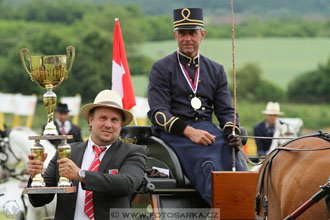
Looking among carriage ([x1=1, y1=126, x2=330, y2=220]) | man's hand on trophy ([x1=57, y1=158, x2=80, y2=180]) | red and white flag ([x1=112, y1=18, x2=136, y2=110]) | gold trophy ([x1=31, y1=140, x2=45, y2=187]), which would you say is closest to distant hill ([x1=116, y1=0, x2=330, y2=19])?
red and white flag ([x1=112, y1=18, x2=136, y2=110])

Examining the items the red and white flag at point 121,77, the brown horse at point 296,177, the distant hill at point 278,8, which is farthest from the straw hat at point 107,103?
the distant hill at point 278,8

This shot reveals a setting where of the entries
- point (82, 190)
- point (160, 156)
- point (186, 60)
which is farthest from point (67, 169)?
point (186, 60)

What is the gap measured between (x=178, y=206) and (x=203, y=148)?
0.51 metres

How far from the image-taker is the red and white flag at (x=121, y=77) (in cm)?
725

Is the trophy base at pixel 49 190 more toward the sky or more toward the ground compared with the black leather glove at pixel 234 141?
more toward the ground

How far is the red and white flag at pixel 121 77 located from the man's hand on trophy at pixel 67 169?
3.27 m

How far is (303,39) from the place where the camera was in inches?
2525

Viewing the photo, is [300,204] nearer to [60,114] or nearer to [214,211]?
[214,211]

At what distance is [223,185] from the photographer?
538 centimetres

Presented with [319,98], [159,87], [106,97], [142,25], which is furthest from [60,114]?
[142,25]

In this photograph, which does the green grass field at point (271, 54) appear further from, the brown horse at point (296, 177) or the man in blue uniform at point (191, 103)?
the brown horse at point (296, 177)

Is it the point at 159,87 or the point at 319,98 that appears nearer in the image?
the point at 159,87

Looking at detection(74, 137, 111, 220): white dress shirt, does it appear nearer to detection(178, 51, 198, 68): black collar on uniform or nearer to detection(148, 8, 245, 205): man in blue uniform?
detection(148, 8, 245, 205): man in blue uniform

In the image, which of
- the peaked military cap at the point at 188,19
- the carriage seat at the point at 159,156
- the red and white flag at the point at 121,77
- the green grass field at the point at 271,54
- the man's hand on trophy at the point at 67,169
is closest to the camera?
the man's hand on trophy at the point at 67,169
